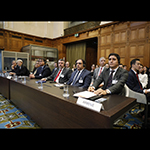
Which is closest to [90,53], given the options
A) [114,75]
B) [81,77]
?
[81,77]

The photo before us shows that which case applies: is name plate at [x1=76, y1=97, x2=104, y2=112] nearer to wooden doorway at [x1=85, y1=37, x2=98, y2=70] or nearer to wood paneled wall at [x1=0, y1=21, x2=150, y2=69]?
wood paneled wall at [x1=0, y1=21, x2=150, y2=69]

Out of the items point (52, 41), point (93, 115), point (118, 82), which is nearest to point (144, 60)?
point (118, 82)

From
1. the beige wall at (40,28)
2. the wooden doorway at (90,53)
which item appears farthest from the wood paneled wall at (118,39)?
the wooden doorway at (90,53)

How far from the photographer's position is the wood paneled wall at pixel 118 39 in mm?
5008

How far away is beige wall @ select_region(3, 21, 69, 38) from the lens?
7977 millimetres

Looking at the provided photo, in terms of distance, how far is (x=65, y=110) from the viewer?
1293 mm

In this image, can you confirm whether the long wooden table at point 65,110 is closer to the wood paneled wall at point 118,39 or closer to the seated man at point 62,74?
the seated man at point 62,74

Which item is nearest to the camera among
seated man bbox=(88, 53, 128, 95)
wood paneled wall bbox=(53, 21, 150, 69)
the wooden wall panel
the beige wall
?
seated man bbox=(88, 53, 128, 95)

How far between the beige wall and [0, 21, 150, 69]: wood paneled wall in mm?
459


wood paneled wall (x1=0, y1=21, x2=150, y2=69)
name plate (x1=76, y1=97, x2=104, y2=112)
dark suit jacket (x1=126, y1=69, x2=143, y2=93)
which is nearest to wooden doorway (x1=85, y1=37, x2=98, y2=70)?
wood paneled wall (x1=0, y1=21, x2=150, y2=69)

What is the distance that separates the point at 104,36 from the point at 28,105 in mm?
5723

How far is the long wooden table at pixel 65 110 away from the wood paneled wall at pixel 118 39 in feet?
15.3

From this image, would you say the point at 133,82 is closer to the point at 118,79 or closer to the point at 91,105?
the point at 118,79
